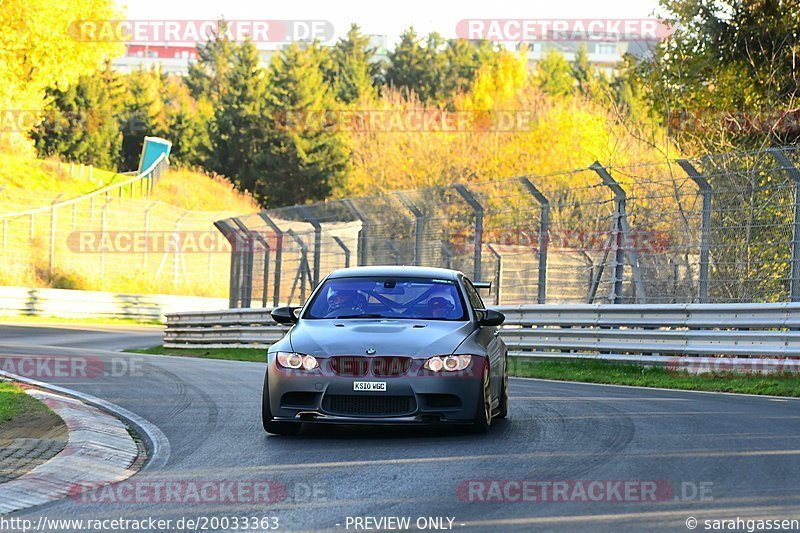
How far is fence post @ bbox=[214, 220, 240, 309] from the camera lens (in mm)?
28250

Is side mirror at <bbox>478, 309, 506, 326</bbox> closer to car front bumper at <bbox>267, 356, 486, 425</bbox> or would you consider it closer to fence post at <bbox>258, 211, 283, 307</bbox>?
car front bumper at <bbox>267, 356, 486, 425</bbox>

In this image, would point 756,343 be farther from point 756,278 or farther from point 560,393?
point 560,393

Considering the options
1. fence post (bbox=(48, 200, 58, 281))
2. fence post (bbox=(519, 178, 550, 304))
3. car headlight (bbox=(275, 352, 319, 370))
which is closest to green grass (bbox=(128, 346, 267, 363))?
fence post (bbox=(519, 178, 550, 304))

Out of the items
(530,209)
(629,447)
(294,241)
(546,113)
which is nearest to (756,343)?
(530,209)

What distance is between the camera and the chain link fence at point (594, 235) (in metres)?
16.2

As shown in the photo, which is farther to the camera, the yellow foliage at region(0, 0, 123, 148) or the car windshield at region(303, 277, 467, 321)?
the yellow foliage at region(0, 0, 123, 148)

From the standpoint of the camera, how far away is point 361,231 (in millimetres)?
24094

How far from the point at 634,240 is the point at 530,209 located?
218cm

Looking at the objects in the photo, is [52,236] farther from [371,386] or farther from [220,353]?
[371,386]

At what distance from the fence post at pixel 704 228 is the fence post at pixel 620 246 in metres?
1.27

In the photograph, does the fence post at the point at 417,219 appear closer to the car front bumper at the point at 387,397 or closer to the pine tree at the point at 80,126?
the car front bumper at the point at 387,397

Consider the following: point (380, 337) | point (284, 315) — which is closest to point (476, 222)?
point (284, 315)

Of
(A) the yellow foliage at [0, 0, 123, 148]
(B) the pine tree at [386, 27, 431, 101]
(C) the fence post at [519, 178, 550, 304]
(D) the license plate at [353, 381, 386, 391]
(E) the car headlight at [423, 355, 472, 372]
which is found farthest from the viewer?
(B) the pine tree at [386, 27, 431, 101]

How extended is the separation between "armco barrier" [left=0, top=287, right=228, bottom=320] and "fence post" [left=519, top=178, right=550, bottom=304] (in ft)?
76.6
